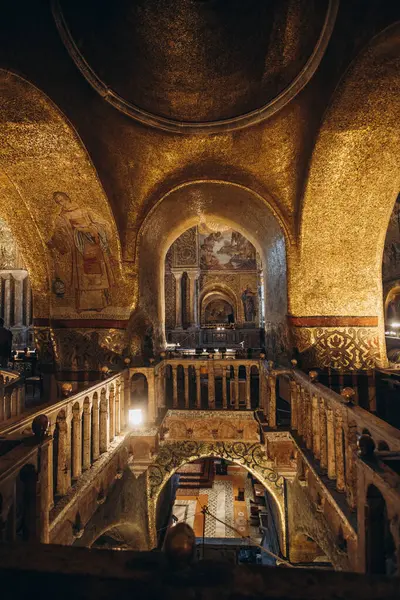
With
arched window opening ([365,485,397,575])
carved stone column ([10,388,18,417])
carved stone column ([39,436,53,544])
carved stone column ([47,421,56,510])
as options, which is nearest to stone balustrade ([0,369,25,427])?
carved stone column ([10,388,18,417])

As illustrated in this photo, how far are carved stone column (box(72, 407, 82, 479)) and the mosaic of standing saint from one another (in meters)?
3.34

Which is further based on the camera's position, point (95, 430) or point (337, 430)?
point (95, 430)

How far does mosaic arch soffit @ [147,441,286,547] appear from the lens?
263 inches

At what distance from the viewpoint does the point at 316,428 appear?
4531 mm

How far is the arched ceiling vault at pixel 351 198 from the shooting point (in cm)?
487

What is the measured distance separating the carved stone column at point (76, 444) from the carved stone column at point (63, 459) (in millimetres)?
161

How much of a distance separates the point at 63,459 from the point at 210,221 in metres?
7.58

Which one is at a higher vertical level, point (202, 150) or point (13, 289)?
point (202, 150)

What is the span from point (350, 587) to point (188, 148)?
666 cm

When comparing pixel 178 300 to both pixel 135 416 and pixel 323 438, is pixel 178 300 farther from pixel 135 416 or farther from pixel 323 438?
pixel 323 438

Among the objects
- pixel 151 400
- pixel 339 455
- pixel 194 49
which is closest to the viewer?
Answer: pixel 339 455

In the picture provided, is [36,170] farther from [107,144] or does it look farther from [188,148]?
[188,148]

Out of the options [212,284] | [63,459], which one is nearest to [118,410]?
[63,459]

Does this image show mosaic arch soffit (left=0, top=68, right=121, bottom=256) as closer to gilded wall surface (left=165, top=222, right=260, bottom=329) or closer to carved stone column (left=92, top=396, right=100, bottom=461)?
carved stone column (left=92, top=396, right=100, bottom=461)
